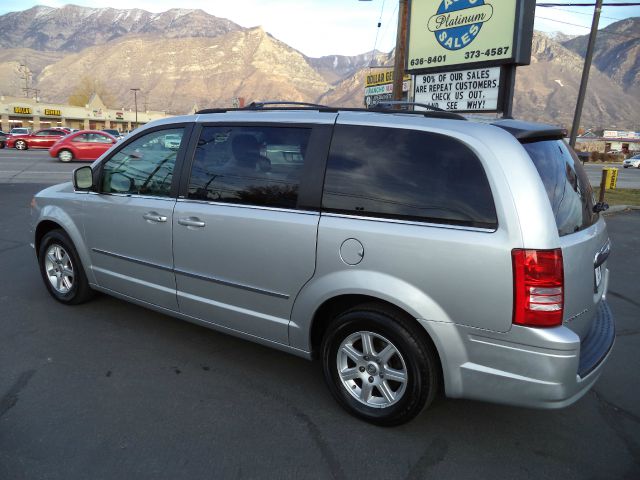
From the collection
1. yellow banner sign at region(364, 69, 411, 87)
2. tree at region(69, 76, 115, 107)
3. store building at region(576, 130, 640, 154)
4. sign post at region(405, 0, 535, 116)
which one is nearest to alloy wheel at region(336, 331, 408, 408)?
sign post at region(405, 0, 535, 116)

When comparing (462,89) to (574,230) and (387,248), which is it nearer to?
(574,230)

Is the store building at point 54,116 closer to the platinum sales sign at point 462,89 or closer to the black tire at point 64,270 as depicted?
the platinum sales sign at point 462,89

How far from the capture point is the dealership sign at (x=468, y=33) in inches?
329

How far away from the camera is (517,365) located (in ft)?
8.25

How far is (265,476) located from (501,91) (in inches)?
320

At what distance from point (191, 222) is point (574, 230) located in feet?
8.00

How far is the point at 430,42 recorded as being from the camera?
10.0 m

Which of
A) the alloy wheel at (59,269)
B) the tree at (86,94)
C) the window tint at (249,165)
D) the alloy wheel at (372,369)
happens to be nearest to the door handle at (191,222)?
the window tint at (249,165)

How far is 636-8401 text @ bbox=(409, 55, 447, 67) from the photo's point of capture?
9773 mm

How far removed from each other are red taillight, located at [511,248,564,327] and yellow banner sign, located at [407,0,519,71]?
23.1 feet

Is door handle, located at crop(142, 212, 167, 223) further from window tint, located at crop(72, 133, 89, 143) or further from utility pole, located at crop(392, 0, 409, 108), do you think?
window tint, located at crop(72, 133, 89, 143)

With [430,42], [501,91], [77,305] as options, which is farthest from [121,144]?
[430,42]

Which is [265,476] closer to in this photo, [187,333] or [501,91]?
[187,333]

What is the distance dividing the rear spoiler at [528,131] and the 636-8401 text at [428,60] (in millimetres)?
7342
